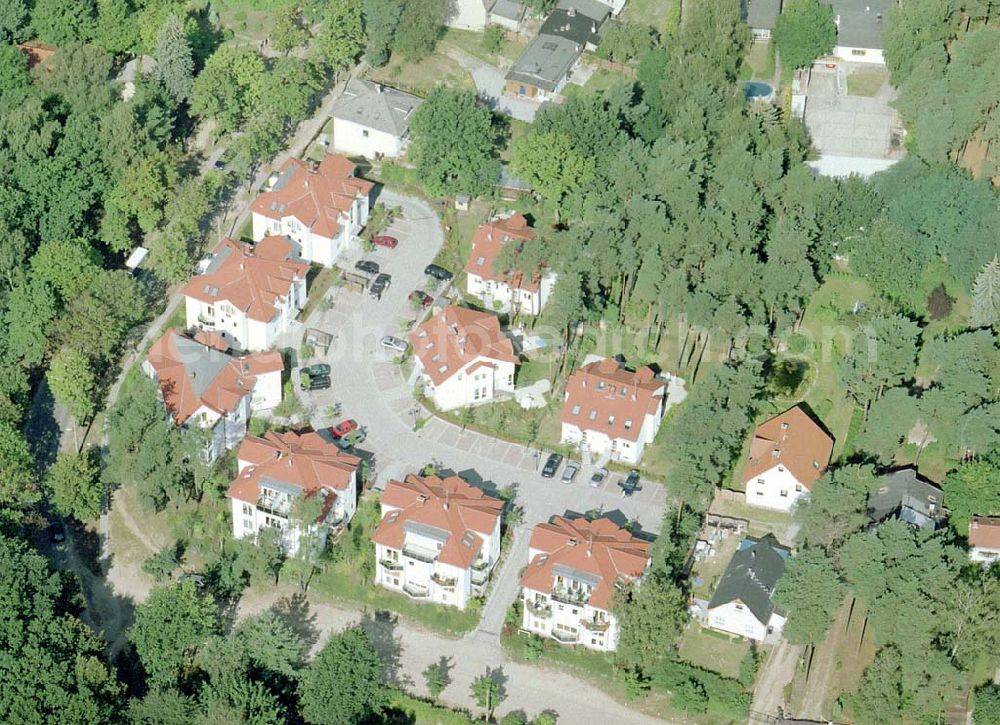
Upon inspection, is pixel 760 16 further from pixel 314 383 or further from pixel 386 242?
pixel 314 383

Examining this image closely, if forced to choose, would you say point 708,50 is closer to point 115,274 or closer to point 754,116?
point 754,116

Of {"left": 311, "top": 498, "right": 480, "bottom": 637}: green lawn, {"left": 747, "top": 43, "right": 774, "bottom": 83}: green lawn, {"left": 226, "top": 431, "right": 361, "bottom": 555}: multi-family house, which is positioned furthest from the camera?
{"left": 747, "top": 43, "right": 774, "bottom": 83}: green lawn

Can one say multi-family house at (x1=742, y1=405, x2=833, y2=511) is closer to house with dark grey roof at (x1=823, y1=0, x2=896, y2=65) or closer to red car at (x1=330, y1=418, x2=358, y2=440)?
red car at (x1=330, y1=418, x2=358, y2=440)

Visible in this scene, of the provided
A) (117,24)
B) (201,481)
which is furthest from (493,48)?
(201,481)

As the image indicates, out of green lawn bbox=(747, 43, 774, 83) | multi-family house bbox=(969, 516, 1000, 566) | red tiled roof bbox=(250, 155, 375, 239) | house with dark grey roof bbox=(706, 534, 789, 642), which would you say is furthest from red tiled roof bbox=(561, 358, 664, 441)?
green lawn bbox=(747, 43, 774, 83)

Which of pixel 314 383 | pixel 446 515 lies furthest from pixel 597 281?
pixel 446 515
